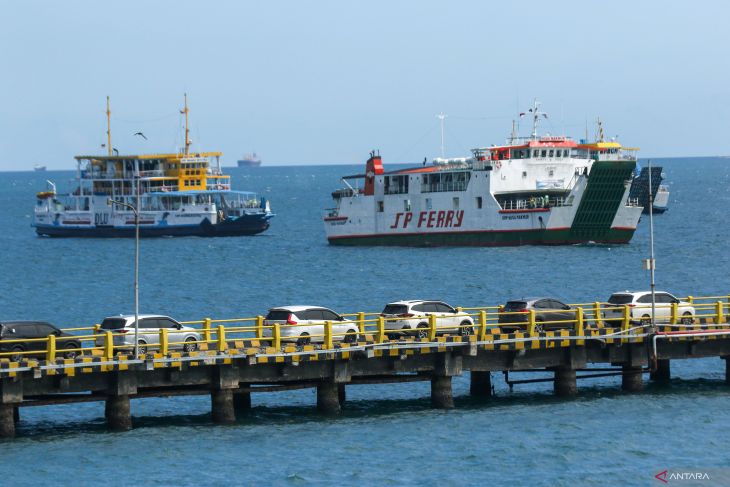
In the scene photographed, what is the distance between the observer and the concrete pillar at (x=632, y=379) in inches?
2019

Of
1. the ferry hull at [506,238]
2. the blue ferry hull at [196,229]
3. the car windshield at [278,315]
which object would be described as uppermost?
the blue ferry hull at [196,229]

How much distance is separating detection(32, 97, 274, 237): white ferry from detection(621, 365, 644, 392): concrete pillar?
9873 cm

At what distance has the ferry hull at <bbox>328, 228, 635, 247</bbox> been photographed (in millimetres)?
121500

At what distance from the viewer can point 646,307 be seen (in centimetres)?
5356

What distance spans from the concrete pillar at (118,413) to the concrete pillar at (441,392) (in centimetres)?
1040

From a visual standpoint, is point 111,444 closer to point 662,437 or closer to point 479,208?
point 662,437

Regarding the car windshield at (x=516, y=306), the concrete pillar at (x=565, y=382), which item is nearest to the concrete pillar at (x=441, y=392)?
the concrete pillar at (x=565, y=382)

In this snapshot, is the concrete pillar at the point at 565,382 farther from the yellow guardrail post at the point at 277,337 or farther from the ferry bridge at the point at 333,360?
the yellow guardrail post at the point at 277,337

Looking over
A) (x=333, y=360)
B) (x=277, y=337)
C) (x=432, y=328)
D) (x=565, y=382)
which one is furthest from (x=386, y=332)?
(x=565, y=382)

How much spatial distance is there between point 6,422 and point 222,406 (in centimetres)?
675

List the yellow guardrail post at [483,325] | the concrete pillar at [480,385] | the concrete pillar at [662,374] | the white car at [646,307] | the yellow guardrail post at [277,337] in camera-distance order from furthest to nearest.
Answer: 1. the concrete pillar at [662,374]
2. the white car at [646,307]
3. the concrete pillar at [480,385]
4. the yellow guardrail post at [483,325]
5. the yellow guardrail post at [277,337]

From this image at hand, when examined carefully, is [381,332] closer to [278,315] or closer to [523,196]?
[278,315]

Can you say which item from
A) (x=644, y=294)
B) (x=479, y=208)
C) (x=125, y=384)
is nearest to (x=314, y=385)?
(x=125, y=384)

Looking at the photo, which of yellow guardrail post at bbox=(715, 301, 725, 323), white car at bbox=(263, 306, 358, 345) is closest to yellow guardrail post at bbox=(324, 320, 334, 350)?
white car at bbox=(263, 306, 358, 345)
